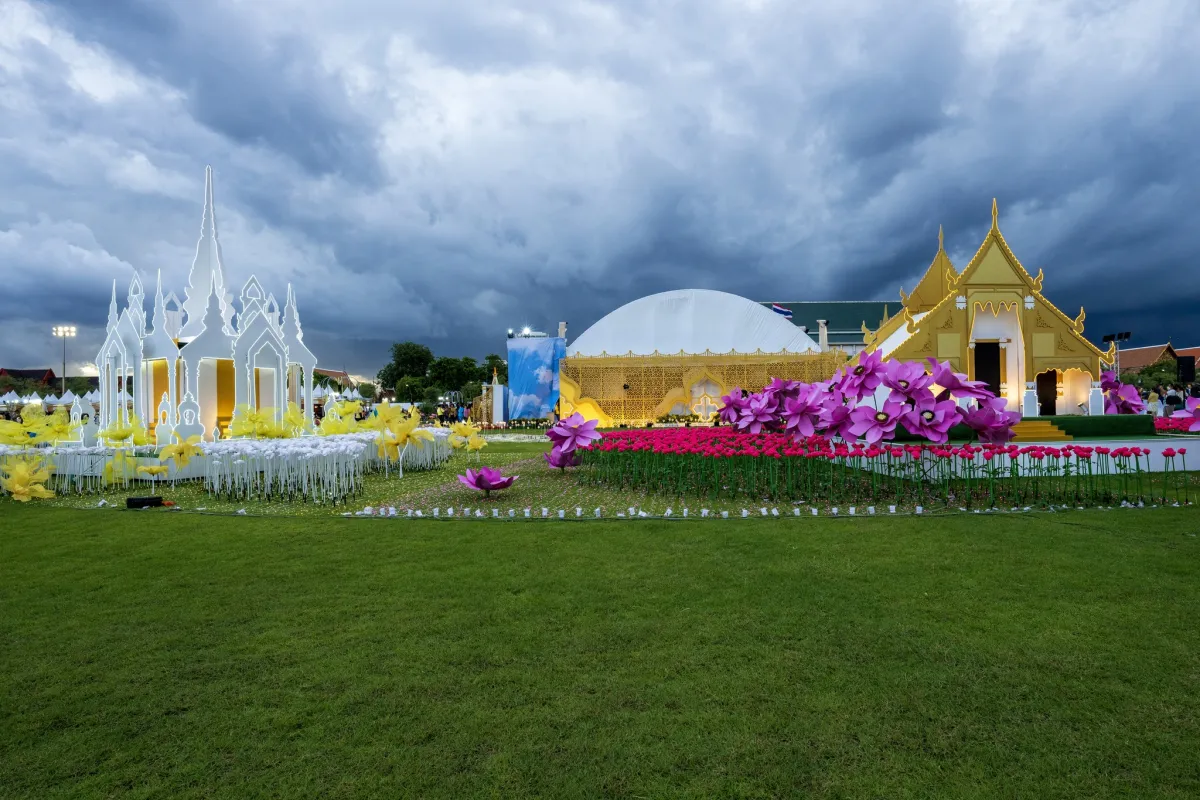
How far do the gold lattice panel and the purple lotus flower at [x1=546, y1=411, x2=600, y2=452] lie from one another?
16.2 m

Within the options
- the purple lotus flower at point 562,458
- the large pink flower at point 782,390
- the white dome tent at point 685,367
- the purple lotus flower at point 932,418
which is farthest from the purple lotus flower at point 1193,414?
the white dome tent at point 685,367

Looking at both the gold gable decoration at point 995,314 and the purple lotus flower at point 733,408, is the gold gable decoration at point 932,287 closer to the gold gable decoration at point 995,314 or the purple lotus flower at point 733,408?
the gold gable decoration at point 995,314

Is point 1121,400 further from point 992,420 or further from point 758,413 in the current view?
point 992,420

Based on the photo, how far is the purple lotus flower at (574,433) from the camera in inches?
426

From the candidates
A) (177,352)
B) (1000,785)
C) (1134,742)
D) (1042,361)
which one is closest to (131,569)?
(1000,785)

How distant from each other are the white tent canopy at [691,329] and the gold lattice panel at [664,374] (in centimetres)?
143

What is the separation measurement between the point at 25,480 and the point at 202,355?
13.9 ft

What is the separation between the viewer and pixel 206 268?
50.6ft

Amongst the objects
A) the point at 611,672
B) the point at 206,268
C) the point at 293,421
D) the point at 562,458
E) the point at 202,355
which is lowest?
the point at 611,672

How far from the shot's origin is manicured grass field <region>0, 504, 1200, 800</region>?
226cm

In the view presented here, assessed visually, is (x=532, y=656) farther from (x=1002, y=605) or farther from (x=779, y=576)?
(x=1002, y=605)

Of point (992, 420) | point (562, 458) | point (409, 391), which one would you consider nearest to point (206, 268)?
point (562, 458)

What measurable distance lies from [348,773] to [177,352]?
44.6 ft

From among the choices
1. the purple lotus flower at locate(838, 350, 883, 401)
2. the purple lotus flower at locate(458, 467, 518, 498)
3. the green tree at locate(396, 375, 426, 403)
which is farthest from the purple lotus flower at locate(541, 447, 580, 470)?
the green tree at locate(396, 375, 426, 403)
